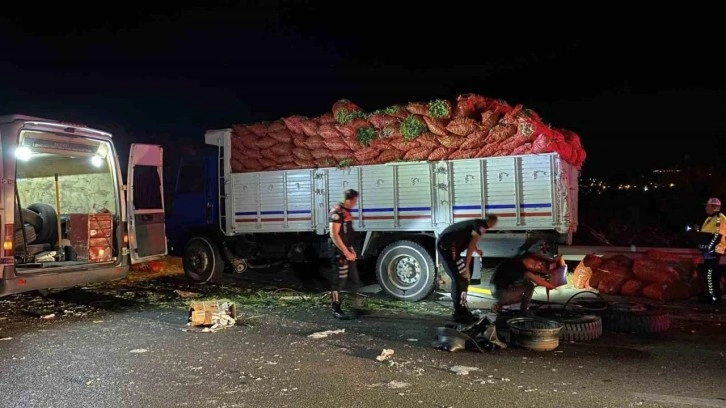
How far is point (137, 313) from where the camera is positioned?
27.9ft

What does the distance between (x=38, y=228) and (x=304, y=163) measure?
13.9 ft

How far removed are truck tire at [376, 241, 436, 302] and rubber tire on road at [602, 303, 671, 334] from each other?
3.05 meters

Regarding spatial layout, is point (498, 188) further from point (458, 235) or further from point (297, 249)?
point (297, 249)

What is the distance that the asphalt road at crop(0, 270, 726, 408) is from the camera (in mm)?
4727

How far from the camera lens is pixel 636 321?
677cm

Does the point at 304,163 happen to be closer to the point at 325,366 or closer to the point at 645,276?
the point at 325,366

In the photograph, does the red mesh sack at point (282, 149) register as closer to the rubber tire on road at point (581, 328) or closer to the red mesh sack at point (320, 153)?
the red mesh sack at point (320, 153)

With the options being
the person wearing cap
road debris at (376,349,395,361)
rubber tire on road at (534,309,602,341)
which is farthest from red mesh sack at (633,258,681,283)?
road debris at (376,349,395,361)

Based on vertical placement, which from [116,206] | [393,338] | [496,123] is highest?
[496,123]

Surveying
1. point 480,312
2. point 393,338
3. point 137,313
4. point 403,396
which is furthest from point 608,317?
point 137,313

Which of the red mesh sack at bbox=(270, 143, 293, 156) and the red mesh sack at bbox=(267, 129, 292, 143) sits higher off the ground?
the red mesh sack at bbox=(267, 129, 292, 143)

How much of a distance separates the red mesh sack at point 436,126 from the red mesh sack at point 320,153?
1817 mm

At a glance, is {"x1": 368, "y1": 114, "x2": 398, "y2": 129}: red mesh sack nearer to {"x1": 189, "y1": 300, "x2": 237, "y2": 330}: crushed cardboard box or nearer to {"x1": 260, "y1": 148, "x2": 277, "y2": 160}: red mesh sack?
{"x1": 260, "y1": 148, "x2": 277, "y2": 160}: red mesh sack

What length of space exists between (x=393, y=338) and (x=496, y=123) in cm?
397
